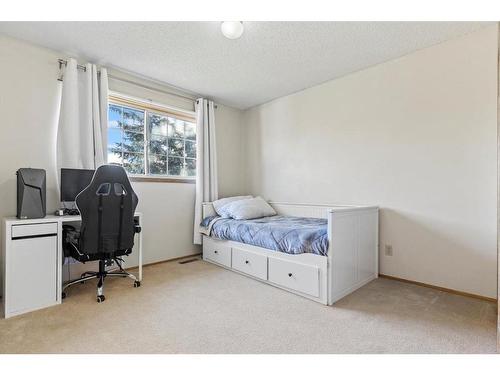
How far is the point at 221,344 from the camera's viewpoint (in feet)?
4.97

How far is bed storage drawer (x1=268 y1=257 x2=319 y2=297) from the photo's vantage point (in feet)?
7.08

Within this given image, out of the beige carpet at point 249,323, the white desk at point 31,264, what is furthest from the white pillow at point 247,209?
the white desk at point 31,264

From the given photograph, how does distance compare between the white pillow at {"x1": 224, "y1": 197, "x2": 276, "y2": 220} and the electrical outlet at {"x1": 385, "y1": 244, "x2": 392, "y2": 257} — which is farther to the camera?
the white pillow at {"x1": 224, "y1": 197, "x2": 276, "y2": 220}

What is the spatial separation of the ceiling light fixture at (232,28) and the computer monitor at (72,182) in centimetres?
183

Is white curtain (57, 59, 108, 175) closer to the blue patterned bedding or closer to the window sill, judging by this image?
the window sill

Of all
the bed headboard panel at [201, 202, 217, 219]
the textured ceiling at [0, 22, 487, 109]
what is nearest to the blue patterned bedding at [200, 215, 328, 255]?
the bed headboard panel at [201, 202, 217, 219]

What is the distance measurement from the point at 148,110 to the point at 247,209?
1.78 m

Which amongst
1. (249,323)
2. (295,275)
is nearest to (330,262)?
Answer: (295,275)

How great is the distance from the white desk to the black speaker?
0.07m

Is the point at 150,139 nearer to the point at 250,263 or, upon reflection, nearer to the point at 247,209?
the point at 247,209

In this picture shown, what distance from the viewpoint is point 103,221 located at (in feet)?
7.12
